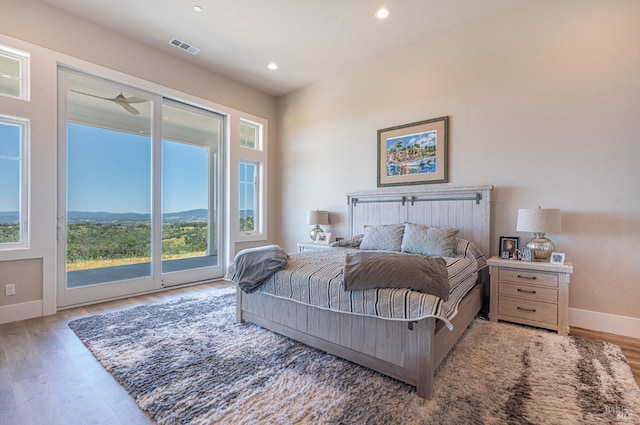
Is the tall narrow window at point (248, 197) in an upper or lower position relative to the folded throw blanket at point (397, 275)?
upper

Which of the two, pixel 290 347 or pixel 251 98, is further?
pixel 251 98

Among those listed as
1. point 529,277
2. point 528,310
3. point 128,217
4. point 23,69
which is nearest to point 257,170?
point 128,217

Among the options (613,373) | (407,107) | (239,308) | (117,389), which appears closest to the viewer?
(117,389)

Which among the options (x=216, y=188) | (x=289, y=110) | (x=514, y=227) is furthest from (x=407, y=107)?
(x=216, y=188)

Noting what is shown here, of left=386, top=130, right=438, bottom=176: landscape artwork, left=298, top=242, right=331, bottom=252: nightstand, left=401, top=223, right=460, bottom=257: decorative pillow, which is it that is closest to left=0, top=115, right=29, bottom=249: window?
left=298, top=242, right=331, bottom=252: nightstand

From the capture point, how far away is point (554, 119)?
3.11m

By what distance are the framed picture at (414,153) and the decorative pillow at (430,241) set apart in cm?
85

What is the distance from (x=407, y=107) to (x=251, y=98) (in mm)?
2891

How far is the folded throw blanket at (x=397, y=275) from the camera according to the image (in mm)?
1903

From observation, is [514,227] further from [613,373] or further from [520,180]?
[613,373]

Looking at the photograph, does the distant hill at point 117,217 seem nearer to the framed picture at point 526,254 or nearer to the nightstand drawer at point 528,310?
the nightstand drawer at point 528,310

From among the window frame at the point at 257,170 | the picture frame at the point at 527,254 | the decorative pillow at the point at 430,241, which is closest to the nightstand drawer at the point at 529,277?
the picture frame at the point at 527,254

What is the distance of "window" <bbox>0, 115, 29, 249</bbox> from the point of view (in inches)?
121

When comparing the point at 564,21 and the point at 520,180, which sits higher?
the point at 564,21
